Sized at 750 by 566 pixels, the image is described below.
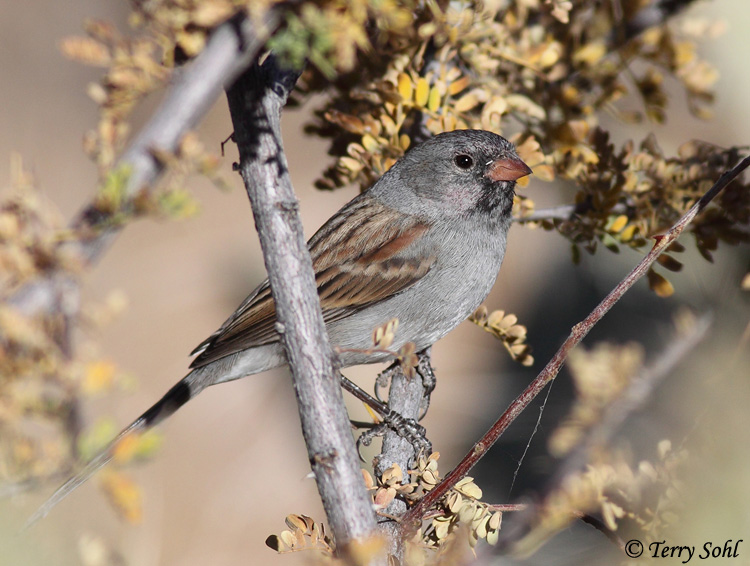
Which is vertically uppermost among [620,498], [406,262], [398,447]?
[406,262]

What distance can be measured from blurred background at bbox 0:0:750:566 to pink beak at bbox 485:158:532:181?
0.92m

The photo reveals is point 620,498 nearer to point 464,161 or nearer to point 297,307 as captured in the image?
point 297,307

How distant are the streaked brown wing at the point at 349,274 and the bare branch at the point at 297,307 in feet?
4.40

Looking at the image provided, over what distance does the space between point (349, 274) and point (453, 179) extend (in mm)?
611

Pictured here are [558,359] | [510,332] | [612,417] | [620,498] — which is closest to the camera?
[558,359]

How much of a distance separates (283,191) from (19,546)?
0.83 m

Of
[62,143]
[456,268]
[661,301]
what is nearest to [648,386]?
[456,268]

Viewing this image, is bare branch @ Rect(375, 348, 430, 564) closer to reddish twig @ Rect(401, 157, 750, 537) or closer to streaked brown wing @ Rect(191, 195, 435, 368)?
reddish twig @ Rect(401, 157, 750, 537)

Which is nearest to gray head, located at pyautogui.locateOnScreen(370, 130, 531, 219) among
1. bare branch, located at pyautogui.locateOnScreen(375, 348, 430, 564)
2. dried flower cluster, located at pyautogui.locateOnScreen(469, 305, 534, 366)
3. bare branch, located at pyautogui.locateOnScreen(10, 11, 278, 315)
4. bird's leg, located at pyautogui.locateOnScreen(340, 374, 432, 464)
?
dried flower cluster, located at pyautogui.locateOnScreen(469, 305, 534, 366)

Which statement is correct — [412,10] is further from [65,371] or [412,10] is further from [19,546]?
[19,546]

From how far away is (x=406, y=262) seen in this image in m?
2.96

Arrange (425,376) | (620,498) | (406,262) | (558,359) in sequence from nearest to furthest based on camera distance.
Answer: (558,359), (620,498), (406,262), (425,376)

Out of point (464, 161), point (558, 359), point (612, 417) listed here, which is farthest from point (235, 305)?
point (558, 359)

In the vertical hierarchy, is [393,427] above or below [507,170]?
below
